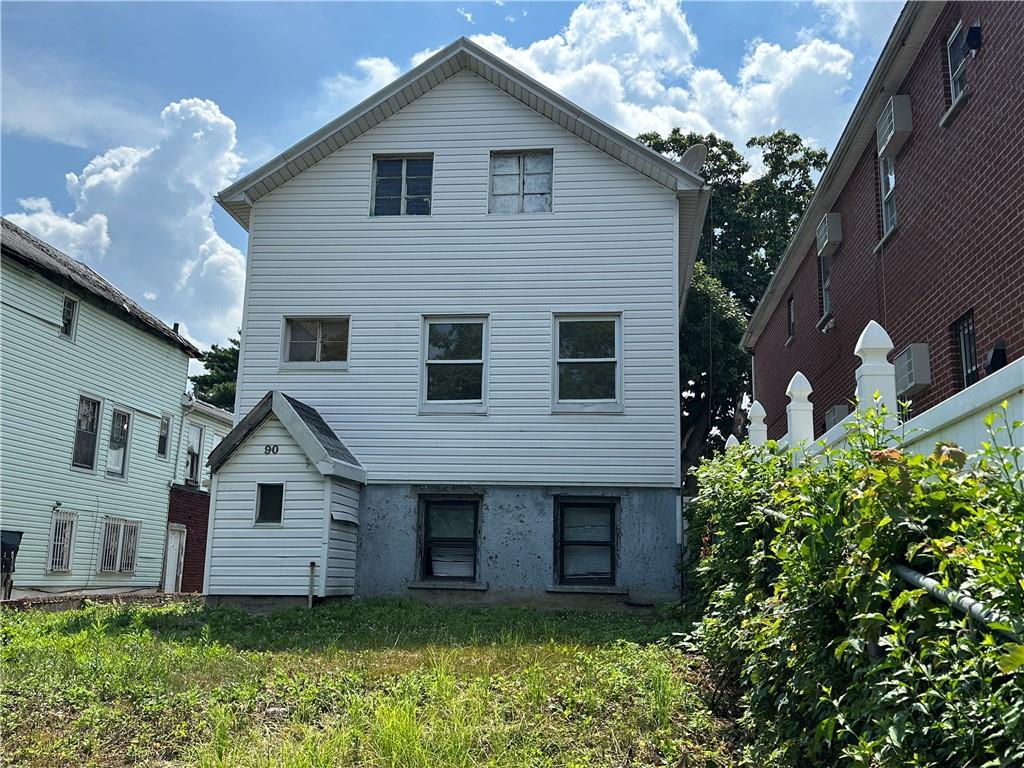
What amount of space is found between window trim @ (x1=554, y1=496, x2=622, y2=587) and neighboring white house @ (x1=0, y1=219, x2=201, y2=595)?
12.2m

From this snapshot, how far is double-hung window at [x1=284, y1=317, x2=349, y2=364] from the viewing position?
15.0 metres

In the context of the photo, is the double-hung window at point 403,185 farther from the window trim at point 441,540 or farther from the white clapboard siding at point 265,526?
the window trim at point 441,540

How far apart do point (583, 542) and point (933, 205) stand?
6.67 meters

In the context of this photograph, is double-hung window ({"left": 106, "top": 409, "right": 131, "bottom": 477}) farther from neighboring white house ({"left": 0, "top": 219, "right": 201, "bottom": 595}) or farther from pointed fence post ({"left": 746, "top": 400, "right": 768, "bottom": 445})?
pointed fence post ({"left": 746, "top": 400, "right": 768, "bottom": 445})

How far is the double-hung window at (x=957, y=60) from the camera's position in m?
10.1

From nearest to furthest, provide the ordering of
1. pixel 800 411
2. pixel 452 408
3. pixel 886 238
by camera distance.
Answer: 1. pixel 800 411
2. pixel 886 238
3. pixel 452 408

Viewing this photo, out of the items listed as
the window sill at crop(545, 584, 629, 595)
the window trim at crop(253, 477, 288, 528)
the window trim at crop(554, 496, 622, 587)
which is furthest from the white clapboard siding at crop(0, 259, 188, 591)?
the window sill at crop(545, 584, 629, 595)

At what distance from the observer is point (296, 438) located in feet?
43.2

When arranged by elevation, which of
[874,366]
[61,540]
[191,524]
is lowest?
[61,540]

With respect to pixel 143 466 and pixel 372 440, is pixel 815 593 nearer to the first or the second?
pixel 372 440

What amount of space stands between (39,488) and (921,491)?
815 inches

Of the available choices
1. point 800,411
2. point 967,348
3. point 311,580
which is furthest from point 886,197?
point 311,580

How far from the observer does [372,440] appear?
14.5 meters

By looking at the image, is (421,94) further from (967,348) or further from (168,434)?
(168,434)
